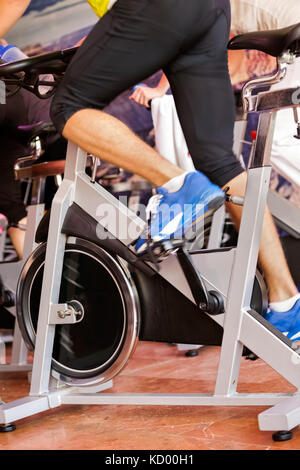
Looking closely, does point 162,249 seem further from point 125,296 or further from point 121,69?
point 121,69

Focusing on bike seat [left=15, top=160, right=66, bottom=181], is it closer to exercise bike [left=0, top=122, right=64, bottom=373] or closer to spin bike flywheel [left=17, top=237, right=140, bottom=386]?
exercise bike [left=0, top=122, right=64, bottom=373]

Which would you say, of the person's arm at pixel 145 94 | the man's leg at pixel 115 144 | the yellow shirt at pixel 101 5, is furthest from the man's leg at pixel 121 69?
the person's arm at pixel 145 94

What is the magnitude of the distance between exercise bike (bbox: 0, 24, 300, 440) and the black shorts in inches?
6.5

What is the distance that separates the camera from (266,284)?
1.59 m

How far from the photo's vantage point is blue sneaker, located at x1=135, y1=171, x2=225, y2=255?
1377 mm

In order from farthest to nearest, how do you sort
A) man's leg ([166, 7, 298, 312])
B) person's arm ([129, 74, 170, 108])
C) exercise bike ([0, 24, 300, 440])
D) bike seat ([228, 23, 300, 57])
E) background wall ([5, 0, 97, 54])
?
background wall ([5, 0, 97, 54]) → person's arm ([129, 74, 170, 108]) → man's leg ([166, 7, 298, 312]) → exercise bike ([0, 24, 300, 440]) → bike seat ([228, 23, 300, 57])

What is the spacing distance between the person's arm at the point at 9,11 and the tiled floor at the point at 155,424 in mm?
1217

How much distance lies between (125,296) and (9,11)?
3.32 ft

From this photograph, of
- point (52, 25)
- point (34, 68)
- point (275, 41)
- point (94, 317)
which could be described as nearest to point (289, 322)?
point (94, 317)

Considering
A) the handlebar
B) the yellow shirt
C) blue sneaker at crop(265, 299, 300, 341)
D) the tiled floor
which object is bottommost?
the tiled floor

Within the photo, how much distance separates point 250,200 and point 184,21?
1.59 ft

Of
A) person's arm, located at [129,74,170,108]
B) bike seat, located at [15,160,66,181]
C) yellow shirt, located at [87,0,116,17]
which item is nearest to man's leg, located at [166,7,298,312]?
yellow shirt, located at [87,0,116,17]

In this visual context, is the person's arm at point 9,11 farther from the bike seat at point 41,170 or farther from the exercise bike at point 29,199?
the bike seat at point 41,170

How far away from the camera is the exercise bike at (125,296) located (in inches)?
57.1
